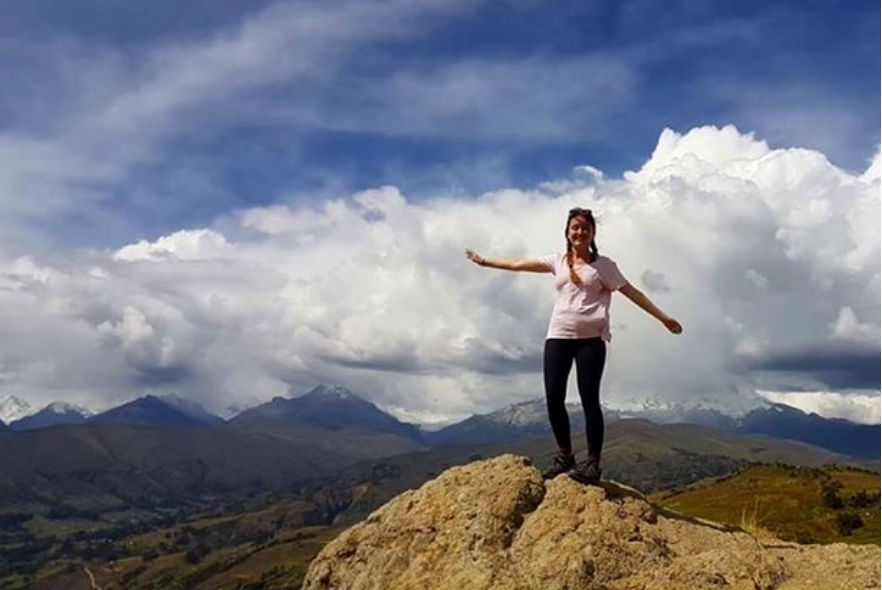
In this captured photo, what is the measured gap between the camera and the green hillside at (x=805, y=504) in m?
42.2

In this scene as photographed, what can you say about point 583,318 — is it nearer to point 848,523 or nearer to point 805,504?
point 848,523

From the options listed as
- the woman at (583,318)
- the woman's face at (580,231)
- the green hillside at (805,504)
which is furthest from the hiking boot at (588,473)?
the woman's face at (580,231)

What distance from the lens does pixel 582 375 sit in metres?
10.6

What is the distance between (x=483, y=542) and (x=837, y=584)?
3.76 m

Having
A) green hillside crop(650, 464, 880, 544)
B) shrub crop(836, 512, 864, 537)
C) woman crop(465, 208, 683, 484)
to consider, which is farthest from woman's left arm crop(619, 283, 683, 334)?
shrub crop(836, 512, 864, 537)

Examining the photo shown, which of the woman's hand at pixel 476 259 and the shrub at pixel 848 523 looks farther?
the shrub at pixel 848 523

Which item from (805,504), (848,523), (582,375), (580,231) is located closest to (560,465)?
(582,375)

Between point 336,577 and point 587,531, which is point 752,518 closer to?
point 587,531

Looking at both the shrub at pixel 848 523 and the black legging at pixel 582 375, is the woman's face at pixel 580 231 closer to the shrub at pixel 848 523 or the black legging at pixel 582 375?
the black legging at pixel 582 375

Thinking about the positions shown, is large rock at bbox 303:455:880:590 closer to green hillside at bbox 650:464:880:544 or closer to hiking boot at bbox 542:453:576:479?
hiking boot at bbox 542:453:576:479

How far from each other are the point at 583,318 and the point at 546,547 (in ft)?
9.01

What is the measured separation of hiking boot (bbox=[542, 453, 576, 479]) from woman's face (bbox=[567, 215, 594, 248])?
292 centimetres

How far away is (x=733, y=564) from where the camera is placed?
8.84 meters

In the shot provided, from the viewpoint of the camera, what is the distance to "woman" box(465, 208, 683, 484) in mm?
10508
